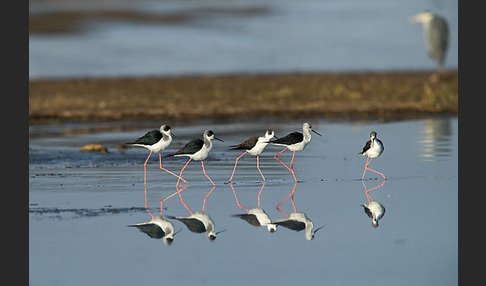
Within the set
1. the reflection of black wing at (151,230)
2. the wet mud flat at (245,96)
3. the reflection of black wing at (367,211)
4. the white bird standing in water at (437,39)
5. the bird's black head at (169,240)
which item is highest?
the white bird standing in water at (437,39)

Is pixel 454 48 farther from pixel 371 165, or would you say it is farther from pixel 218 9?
pixel 371 165

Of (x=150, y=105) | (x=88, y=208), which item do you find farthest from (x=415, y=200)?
(x=150, y=105)

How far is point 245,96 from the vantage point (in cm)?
2123

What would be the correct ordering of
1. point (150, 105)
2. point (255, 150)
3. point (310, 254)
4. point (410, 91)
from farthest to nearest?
point (410, 91) < point (150, 105) < point (255, 150) < point (310, 254)

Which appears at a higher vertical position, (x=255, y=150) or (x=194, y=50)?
(x=194, y=50)

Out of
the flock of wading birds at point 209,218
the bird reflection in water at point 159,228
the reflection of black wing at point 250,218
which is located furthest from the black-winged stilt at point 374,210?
the bird reflection in water at point 159,228

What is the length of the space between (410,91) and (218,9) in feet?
84.4

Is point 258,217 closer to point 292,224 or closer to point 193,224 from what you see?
point 292,224

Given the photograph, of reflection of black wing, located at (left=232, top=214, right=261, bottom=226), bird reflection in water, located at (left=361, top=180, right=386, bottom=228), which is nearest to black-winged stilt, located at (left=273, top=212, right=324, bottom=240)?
reflection of black wing, located at (left=232, top=214, right=261, bottom=226)

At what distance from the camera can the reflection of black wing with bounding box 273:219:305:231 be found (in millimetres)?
7910

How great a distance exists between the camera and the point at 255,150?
10648 mm

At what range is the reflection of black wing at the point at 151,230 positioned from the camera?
7703 millimetres

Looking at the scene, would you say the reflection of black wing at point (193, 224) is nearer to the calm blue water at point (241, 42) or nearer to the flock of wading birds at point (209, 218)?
the flock of wading birds at point (209, 218)

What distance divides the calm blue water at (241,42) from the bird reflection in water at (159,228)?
19.5 m
